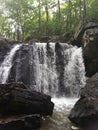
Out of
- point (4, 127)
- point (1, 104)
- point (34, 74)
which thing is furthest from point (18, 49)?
point (4, 127)

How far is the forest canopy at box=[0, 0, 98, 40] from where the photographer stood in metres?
41.9

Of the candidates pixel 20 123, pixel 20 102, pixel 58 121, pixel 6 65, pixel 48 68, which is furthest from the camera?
pixel 6 65

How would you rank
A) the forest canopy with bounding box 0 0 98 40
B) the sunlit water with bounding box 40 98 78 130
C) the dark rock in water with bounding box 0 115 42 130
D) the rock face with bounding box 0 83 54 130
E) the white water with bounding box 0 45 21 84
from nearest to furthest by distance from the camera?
the dark rock in water with bounding box 0 115 42 130 → the sunlit water with bounding box 40 98 78 130 → the rock face with bounding box 0 83 54 130 → the white water with bounding box 0 45 21 84 → the forest canopy with bounding box 0 0 98 40

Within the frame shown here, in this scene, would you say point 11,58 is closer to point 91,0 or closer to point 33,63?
point 33,63

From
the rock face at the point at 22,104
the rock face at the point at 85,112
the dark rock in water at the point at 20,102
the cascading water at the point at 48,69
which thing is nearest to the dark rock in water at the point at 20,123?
the rock face at the point at 22,104

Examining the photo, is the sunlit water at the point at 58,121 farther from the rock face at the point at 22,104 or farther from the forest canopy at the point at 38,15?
the forest canopy at the point at 38,15

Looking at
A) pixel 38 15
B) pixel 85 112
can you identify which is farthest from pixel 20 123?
pixel 38 15

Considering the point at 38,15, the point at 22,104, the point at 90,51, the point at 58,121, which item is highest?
the point at 38,15

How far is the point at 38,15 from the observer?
4697cm

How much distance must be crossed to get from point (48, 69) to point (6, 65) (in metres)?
4.28

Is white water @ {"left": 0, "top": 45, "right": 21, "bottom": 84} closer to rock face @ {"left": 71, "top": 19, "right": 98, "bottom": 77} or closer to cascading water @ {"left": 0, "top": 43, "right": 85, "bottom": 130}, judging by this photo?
cascading water @ {"left": 0, "top": 43, "right": 85, "bottom": 130}

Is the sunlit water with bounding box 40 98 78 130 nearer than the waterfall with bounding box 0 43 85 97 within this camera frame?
Yes

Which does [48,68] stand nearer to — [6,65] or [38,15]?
[6,65]

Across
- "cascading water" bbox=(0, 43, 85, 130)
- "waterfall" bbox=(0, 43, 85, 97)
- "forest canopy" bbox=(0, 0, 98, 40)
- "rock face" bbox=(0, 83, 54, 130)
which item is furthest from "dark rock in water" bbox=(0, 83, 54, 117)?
"forest canopy" bbox=(0, 0, 98, 40)
